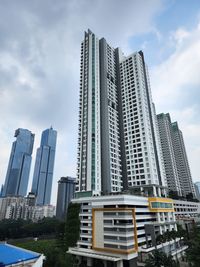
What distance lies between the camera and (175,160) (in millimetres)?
164375

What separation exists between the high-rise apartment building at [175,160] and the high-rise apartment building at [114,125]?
62.5m

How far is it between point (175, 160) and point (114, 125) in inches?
3867

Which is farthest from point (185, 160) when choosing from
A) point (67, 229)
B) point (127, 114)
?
point (67, 229)

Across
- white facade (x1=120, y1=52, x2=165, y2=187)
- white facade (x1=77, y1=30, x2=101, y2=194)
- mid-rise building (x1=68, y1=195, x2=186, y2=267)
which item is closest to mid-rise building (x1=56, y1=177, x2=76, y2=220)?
white facade (x1=77, y1=30, x2=101, y2=194)

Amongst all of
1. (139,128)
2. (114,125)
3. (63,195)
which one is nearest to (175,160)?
(139,128)

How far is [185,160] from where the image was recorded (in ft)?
545

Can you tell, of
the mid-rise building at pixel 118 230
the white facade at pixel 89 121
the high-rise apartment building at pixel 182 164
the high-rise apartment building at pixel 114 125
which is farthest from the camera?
the high-rise apartment building at pixel 182 164

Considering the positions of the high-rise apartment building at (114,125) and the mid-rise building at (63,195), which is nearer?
the high-rise apartment building at (114,125)

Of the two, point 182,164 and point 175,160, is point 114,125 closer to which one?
point 175,160

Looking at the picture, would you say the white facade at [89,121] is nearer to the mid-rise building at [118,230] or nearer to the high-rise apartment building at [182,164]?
the mid-rise building at [118,230]

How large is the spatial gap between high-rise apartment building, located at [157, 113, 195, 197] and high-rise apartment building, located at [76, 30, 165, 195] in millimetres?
62504

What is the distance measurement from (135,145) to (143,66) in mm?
50731

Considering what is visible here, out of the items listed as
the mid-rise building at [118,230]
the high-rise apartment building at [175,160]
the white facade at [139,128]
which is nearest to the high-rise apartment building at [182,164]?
the high-rise apartment building at [175,160]

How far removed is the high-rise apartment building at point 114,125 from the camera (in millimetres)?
78000
